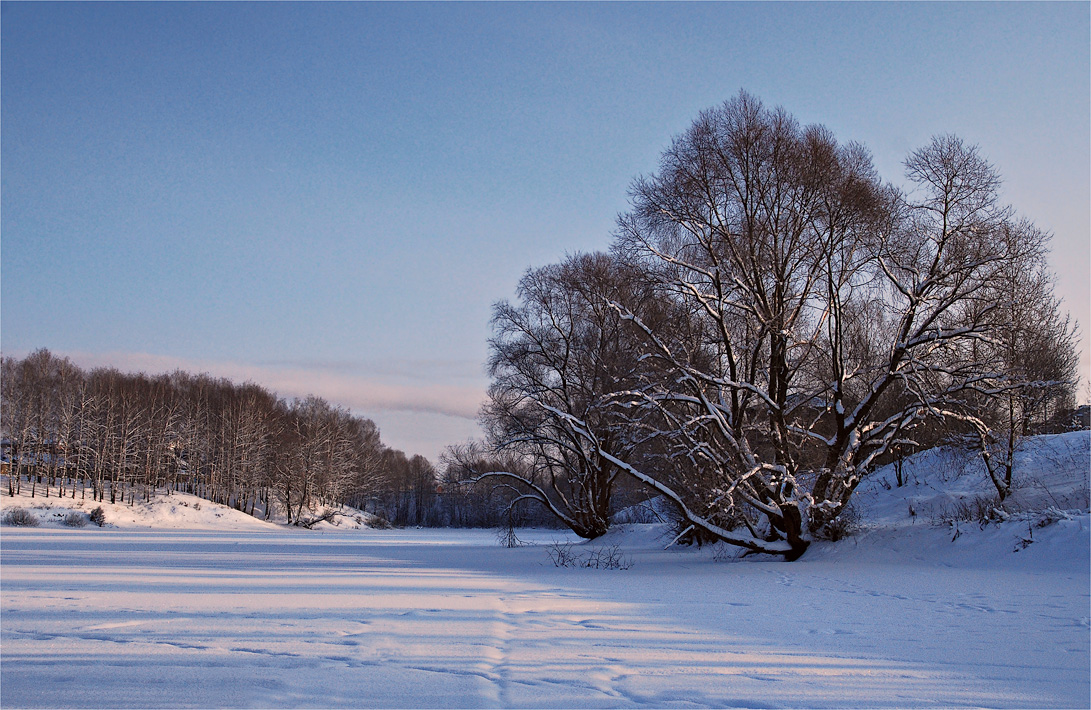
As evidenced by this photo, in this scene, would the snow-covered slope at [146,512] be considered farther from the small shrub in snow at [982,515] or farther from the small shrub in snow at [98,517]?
the small shrub in snow at [982,515]

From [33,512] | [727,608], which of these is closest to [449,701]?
[727,608]

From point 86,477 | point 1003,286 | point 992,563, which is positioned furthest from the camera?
point 86,477

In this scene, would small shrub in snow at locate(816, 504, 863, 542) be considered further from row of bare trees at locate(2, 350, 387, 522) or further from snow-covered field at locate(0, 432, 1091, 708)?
row of bare trees at locate(2, 350, 387, 522)

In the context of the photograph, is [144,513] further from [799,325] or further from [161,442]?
[799,325]

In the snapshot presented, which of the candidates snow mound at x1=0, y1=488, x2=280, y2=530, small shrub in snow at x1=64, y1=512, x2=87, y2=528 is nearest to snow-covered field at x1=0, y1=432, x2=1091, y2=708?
small shrub in snow at x1=64, y1=512, x2=87, y2=528

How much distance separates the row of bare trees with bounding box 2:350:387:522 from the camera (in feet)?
192

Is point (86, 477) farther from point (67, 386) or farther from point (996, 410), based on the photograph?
point (996, 410)

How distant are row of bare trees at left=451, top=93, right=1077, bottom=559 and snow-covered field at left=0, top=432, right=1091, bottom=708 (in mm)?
2242

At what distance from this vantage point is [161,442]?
6419cm

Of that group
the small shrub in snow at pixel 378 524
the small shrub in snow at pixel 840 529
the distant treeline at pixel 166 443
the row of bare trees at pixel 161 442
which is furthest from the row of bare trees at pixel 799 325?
the small shrub in snow at pixel 378 524

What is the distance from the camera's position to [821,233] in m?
16.8

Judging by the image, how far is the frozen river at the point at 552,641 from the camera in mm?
4660

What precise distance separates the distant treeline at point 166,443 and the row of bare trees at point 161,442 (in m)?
0.14

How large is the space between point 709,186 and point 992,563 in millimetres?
9454
